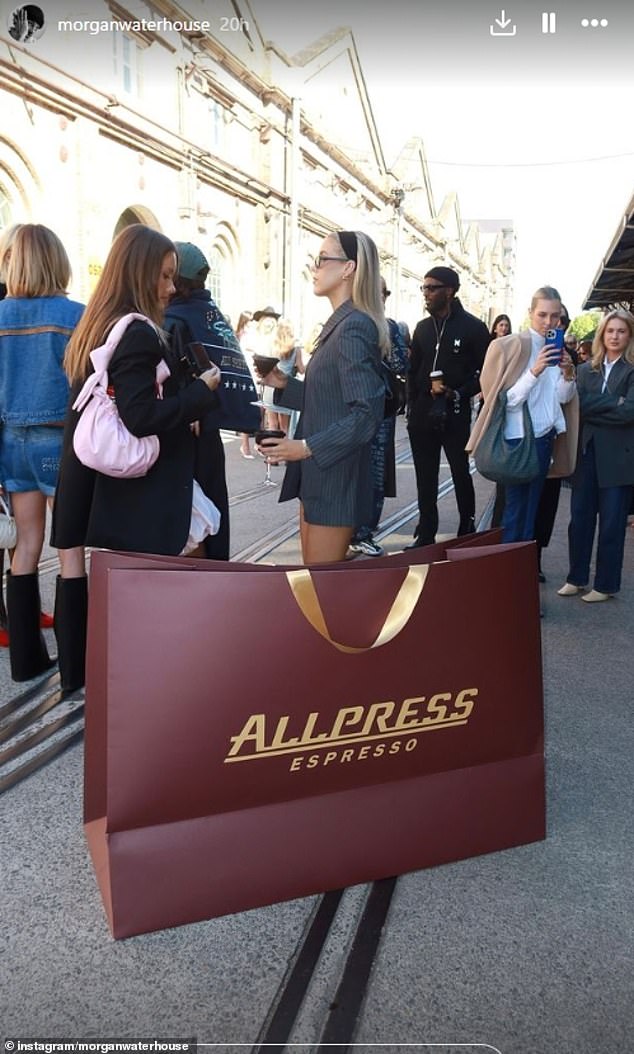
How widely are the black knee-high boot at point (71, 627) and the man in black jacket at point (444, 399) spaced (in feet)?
10.5

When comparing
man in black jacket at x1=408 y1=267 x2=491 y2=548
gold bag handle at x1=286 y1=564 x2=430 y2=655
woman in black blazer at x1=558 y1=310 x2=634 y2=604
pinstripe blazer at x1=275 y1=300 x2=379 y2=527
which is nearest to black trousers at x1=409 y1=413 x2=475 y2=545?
man in black jacket at x1=408 y1=267 x2=491 y2=548

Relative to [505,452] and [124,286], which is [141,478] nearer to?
[124,286]

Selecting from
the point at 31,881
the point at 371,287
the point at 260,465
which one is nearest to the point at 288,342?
the point at 260,465

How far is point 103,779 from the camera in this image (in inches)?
72.7

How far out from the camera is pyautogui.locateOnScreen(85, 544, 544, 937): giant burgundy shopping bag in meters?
1.71

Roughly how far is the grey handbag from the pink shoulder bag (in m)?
2.44

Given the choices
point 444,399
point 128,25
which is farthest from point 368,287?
point 128,25

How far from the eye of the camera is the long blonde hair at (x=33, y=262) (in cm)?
318

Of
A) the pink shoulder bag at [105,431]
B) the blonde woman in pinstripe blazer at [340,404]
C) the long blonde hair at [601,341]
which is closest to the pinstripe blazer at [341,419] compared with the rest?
the blonde woman in pinstripe blazer at [340,404]

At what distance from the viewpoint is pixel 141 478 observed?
273 cm

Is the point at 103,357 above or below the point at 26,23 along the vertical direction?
below

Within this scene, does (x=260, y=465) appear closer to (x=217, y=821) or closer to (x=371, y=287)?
(x=371, y=287)

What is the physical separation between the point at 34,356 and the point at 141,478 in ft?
3.20

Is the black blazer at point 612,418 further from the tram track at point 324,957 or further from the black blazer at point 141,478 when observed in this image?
the tram track at point 324,957
